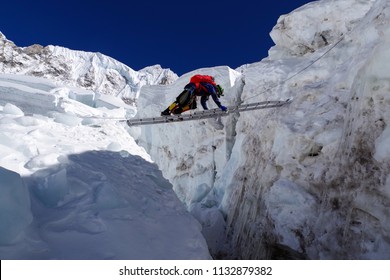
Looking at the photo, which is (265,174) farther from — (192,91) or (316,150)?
(192,91)

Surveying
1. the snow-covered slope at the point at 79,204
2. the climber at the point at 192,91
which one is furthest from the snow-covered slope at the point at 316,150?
the snow-covered slope at the point at 79,204

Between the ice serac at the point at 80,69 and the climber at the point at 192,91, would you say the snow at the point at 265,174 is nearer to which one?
the climber at the point at 192,91

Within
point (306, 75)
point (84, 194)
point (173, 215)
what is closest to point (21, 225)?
point (84, 194)

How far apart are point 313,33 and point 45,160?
1174 centimetres

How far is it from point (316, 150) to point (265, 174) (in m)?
1.75

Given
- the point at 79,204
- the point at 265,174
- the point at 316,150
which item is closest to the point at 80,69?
the point at 265,174

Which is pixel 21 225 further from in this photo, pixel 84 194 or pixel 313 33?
pixel 313 33

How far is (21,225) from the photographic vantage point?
3289 millimetres

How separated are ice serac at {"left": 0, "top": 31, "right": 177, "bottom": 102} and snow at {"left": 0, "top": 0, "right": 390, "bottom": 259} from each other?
7022cm

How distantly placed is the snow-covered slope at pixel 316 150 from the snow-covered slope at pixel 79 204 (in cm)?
319

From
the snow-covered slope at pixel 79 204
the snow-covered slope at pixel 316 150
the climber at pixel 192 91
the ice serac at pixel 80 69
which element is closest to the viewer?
the snow-covered slope at pixel 79 204

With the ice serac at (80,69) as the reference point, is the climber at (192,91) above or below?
below

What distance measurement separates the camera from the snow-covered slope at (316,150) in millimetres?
6285

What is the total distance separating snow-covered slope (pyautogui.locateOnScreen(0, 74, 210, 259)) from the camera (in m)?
3.36
